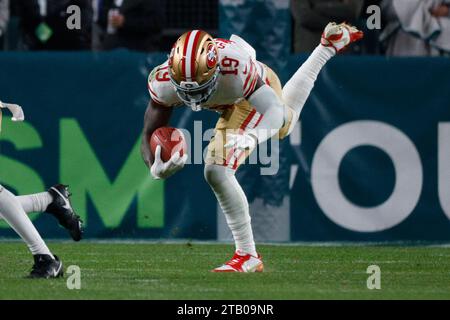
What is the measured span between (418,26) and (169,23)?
236cm

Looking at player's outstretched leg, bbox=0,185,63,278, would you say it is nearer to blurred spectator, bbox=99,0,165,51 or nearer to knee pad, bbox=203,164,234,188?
knee pad, bbox=203,164,234,188

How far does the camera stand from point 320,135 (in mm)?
10750

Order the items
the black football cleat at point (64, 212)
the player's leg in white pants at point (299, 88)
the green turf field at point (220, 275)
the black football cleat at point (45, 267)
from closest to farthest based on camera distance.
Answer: the green turf field at point (220, 275) → the black football cleat at point (45, 267) → the black football cleat at point (64, 212) → the player's leg in white pants at point (299, 88)

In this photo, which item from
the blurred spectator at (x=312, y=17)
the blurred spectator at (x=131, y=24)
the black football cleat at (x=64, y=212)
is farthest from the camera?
the blurred spectator at (x=131, y=24)

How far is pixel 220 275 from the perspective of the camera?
7.84 metres

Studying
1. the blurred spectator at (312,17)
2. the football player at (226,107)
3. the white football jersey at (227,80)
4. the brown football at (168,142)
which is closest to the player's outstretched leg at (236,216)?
the football player at (226,107)

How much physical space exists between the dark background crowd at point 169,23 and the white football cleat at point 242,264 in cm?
345

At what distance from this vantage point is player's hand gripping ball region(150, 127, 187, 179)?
24.8ft

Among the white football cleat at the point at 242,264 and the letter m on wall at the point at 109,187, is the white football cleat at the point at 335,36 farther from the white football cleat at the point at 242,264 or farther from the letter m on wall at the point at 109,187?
the letter m on wall at the point at 109,187

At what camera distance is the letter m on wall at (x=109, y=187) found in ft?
35.2

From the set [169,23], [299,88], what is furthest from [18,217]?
[169,23]

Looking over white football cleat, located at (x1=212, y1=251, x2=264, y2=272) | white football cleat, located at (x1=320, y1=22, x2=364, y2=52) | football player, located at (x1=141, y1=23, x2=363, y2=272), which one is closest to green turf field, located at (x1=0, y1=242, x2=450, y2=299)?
white football cleat, located at (x1=212, y1=251, x2=264, y2=272)

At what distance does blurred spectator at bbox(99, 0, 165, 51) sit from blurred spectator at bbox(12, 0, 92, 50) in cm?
18
